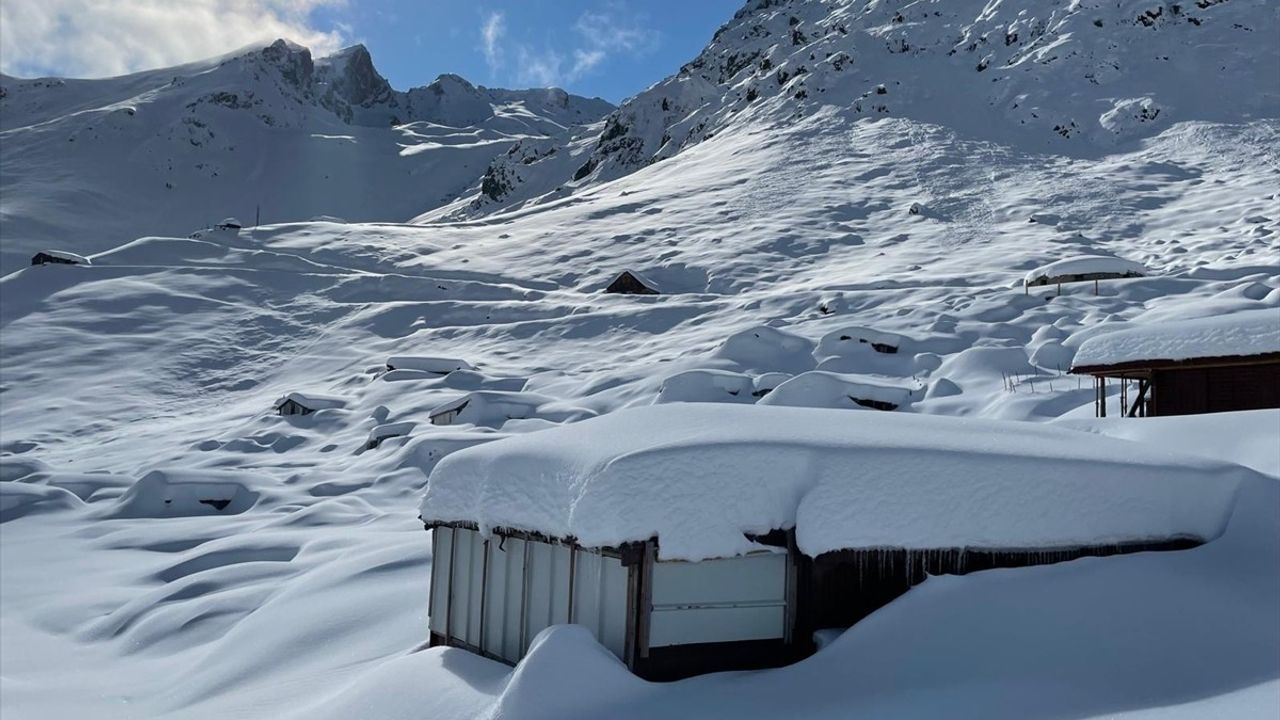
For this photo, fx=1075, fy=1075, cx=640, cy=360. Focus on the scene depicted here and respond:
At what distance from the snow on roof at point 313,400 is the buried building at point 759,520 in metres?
29.3

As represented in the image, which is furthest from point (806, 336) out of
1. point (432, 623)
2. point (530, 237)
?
point (530, 237)

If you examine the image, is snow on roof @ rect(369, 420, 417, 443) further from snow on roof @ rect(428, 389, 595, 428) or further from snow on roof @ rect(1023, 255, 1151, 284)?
snow on roof @ rect(1023, 255, 1151, 284)

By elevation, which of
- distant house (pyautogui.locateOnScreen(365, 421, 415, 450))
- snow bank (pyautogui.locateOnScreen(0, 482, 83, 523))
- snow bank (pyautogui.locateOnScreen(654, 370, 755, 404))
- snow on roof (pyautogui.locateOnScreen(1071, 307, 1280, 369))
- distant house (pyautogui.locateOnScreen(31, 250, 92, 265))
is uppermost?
distant house (pyautogui.locateOnScreen(31, 250, 92, 265))

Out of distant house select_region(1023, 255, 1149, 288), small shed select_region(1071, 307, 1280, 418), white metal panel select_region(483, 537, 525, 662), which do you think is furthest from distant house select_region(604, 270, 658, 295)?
white metal panel select_region(483, 537, 525, 662)

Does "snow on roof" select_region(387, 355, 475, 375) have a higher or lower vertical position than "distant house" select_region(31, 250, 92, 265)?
lower

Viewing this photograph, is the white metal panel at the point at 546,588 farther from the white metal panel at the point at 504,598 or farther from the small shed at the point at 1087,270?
the small shed at the point at 1087,270

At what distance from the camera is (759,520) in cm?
849

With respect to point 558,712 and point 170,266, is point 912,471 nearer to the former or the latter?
point 558,712

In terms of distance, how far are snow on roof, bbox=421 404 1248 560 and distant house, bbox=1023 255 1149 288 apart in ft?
99.7

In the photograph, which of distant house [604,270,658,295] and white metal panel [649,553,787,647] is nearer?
white metal panel [649,553,787,647]

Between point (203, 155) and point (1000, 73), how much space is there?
109m

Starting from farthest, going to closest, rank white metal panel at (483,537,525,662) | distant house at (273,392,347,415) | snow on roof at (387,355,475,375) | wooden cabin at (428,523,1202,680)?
1. snow on roof at (387,355,475,375)
2. distant house at (273,392,347,415)
3. white metal panel at (483,537,525,662)
4. wooden cabin at (428,523,1202,680)

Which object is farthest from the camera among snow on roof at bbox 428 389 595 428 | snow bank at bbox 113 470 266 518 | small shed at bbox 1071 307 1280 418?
snow on roof at bbox 428 389 595 428

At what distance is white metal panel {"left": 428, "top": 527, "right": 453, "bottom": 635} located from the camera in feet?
36.2
